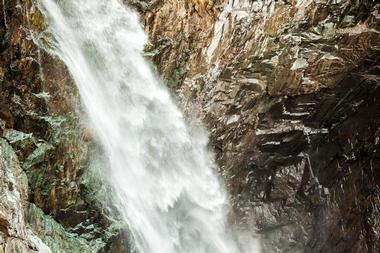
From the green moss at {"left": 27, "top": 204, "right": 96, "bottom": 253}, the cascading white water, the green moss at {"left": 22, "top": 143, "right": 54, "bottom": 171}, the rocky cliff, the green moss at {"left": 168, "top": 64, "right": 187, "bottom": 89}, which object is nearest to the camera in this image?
the green moss at {"left": 27, "top": 204, "right": 96, "bottom": 253}

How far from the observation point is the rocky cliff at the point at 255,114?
7375 millimetres

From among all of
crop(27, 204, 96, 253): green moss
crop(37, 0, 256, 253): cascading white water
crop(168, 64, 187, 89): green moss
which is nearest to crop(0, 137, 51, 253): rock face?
crop(27, 204, 96, 253): green moss

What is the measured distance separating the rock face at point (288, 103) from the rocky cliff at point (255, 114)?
0.09ft

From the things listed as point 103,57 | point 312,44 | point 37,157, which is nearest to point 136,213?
point 37,157

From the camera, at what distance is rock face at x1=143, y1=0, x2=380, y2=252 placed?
10461 mm

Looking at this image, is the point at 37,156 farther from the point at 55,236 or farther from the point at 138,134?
the point at 138,134

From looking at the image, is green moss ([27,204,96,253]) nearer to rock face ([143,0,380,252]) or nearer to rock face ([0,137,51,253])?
rock face ([0,137,51,253])

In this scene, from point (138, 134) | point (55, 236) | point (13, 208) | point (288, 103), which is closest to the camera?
point (13, 208)

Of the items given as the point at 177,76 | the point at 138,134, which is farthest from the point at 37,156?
the point at 177,76

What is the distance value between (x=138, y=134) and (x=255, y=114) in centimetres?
364

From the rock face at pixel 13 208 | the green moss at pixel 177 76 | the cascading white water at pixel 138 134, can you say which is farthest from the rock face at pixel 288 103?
the rock face at pixel 13 208

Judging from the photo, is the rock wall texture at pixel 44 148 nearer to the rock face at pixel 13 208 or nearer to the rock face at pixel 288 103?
the rock face at pixel 13 208

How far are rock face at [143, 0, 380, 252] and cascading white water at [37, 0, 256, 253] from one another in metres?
0.59

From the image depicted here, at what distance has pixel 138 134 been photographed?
9719 millimetres
